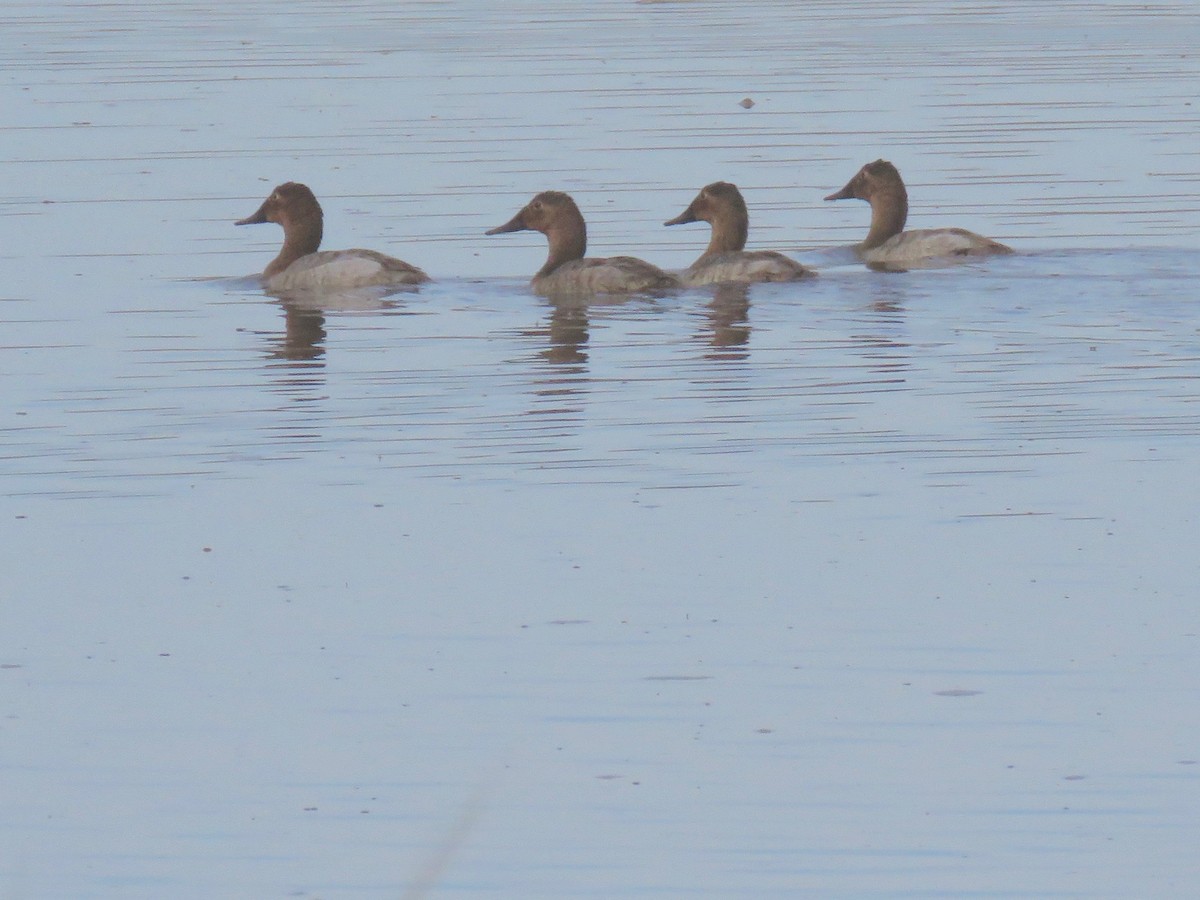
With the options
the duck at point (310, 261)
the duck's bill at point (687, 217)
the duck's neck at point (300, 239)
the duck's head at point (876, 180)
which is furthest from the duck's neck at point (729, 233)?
the duck's neck at point (300, 239)

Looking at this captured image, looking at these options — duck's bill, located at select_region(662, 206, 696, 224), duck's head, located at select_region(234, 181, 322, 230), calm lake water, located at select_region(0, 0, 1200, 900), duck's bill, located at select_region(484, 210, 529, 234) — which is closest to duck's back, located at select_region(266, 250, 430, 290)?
calm lake water, located at select_region(0, 0, 1200, 900)

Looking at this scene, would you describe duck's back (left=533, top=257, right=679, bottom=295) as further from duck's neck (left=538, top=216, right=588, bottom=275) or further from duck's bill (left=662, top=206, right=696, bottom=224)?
duck's bill (left=662, top=206, right=696, bottom=224)

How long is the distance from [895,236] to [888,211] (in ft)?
3.82

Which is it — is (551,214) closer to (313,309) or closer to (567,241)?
(567,241)

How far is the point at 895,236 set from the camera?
19.5 m

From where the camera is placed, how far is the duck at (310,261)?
60.1ft

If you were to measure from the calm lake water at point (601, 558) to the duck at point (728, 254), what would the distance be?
0.26 metres

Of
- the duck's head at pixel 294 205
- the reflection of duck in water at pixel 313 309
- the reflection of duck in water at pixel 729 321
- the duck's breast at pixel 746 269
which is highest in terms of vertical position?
the duck's head at pixel 294 205

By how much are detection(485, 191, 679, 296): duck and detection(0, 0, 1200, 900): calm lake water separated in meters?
0.27

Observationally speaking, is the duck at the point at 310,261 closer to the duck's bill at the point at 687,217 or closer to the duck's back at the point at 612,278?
the duck's back at the point at 612,278

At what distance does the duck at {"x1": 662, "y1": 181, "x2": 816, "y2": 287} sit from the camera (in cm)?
1798

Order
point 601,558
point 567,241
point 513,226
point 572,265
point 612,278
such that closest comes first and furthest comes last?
point 601,558
point 612,278
point 572,265
point 567,241
point 513,226

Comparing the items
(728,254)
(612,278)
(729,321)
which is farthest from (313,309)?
(729,321)

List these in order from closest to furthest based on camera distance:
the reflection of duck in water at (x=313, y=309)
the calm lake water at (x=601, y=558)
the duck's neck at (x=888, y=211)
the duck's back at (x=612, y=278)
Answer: the calm lake water at (x=601, y=558), the reflection of duck in water at (x=313, y=309), the duck's back at (x=612, y=278), the duck's neck at (x=888, y=211)
